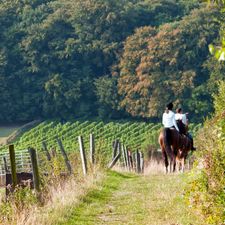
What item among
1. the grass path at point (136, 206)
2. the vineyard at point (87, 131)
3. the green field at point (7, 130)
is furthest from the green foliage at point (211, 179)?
the green field at point (7, 130)

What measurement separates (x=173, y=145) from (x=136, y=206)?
793 cm

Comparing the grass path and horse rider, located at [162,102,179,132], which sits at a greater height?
horse rider, located at [162,102,179,132]

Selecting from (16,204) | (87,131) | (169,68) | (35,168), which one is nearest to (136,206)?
(35,168)

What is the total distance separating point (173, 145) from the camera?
20906 millimetres

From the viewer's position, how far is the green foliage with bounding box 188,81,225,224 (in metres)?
9.47

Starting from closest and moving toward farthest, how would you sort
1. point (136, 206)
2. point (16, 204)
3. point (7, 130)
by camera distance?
1. point (16, 204)
2. point (136, 206)
3. point (7, 130)

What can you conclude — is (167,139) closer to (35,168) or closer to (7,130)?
(35,168)

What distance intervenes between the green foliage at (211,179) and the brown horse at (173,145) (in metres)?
9.59

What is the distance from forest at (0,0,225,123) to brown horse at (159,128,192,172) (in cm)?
5702

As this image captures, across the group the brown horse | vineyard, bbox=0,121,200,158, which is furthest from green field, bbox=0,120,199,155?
the brown horse

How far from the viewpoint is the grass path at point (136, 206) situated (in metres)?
11.5

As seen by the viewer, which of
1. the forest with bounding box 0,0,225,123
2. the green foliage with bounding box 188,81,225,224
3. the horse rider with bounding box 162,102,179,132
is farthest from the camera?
the forest with bounding box 0,0,225,123

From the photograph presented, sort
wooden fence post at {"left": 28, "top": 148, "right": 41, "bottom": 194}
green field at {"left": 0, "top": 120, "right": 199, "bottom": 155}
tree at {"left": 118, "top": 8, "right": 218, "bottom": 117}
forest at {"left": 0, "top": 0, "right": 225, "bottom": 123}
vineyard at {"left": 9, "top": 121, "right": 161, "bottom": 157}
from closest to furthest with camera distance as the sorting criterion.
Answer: wooden fence post at {"left": 28, "top": 148, "right": 41, "bottom": 194}, green field at {"left": 0, "top": 120, "right": 199, "bottom": 155}, vineyard at {"left": 9, "top": 121, "right": 161, "bottom": 157}, tree at {"left": 118, "top": 8, "right": 218, "bottom": 117}, forest at {"left": 0, "top": 0, "right": 225, "bottom": 123}

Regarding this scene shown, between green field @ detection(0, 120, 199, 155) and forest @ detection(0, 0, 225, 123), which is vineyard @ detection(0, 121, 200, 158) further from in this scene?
forest @ detection(0, 0, 225, 123)
